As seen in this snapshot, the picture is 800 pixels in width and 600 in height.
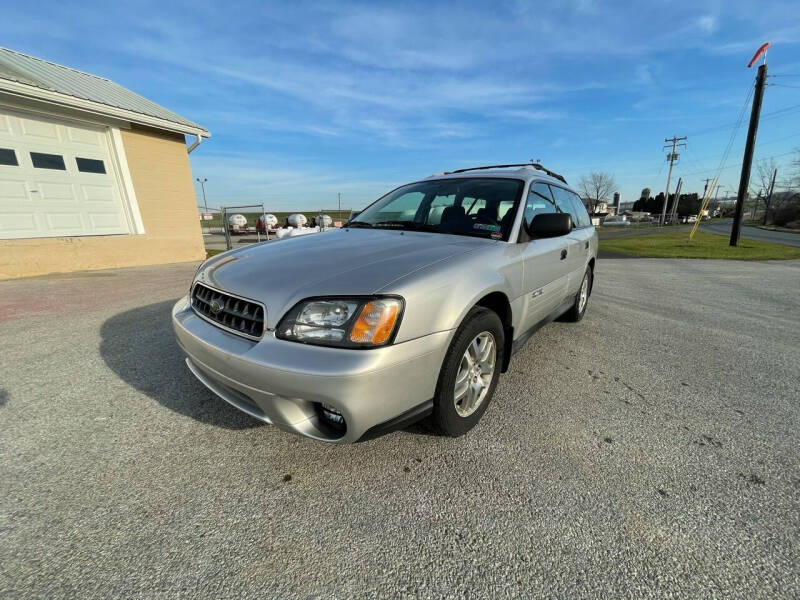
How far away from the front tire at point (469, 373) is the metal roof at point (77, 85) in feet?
31.0

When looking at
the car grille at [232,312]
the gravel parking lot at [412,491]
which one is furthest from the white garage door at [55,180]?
the car grille at [232,312]

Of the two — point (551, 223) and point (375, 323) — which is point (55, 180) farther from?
point (551, 223)

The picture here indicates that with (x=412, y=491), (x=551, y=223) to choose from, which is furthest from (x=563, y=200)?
(x=412, y=491)

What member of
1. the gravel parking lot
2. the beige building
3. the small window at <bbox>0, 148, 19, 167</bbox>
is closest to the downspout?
the beige building

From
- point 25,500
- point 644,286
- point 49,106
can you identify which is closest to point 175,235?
point 49,106

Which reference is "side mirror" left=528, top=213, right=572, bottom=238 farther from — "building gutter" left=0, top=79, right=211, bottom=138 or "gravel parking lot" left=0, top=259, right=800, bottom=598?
"building gutter" left=0, top=79, right=211, bottom=138

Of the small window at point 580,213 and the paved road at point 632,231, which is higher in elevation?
the small window at point 580,213

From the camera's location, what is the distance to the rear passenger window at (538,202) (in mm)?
2695

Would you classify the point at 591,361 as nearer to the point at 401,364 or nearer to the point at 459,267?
the point at 459,267

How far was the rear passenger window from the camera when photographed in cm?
270

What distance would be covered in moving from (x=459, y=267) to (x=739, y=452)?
187 cm

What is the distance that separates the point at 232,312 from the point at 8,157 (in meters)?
8.79

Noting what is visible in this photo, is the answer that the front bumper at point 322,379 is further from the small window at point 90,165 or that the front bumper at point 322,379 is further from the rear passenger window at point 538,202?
the small window at point 90,165

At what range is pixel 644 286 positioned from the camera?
6789 mm
